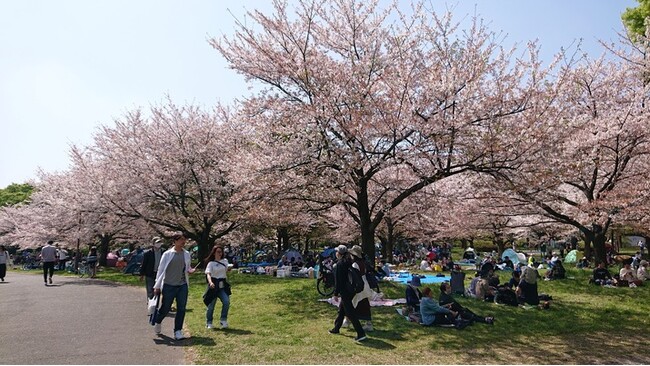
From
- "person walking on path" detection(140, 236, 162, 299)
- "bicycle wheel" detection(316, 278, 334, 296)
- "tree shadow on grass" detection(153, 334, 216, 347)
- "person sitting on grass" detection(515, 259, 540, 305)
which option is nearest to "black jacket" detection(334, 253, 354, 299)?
"tree shadow on grass" detection(153, 334, 216, 347)

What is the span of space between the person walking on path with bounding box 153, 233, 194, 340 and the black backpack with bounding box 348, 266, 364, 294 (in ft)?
8.67

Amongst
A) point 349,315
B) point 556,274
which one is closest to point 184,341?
point 349,315

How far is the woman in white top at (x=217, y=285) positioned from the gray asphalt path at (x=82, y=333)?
32.2 inches

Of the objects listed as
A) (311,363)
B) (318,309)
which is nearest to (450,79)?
(318,309)

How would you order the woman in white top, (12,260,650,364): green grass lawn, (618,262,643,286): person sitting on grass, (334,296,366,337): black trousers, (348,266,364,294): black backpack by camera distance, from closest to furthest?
(12,260,650,364): green grass lawn, (334,296,366,337): black trousers, (348,266,364,294): black backpack, the woman in white top, (618,262,643,286): person sitting on grass

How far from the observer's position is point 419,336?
303 inches

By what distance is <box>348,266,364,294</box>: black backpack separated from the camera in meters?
7.62

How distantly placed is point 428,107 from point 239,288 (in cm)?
767

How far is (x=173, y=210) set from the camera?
2155 cm

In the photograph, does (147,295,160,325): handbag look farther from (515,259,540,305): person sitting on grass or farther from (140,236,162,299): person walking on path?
(515,259,540,305): person sitting on grass

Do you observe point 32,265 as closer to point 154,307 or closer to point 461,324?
point 154,307

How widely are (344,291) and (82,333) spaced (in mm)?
4316

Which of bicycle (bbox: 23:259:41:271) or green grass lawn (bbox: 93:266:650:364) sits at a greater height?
bicycle (bbox: 23:259:41:271)

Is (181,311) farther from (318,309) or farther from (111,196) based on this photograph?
(111,196)
